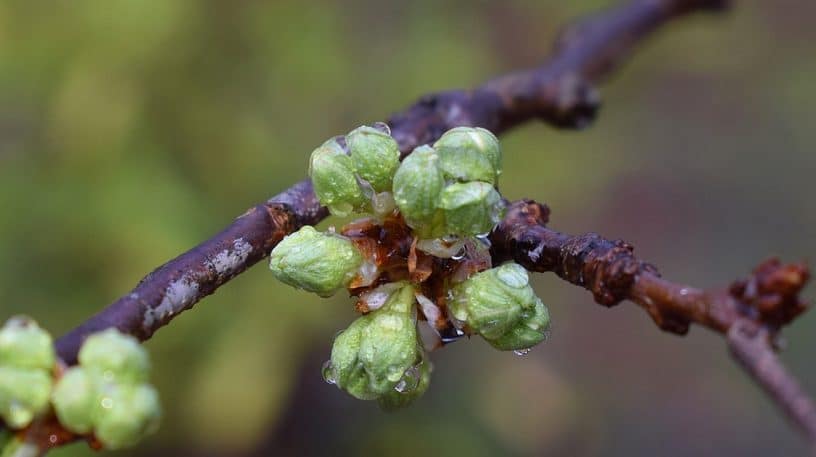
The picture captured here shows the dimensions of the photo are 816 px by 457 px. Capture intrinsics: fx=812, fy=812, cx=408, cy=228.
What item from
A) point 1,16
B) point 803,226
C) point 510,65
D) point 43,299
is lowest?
point 803,226

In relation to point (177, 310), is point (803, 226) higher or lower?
lower

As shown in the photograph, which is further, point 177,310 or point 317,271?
point 317,271

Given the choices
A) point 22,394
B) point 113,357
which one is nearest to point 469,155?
point 113,357

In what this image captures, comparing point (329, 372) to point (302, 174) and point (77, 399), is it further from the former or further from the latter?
point (302, 174)

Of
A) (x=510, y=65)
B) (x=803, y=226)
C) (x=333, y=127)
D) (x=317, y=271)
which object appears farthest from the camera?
(x=803, y=226)

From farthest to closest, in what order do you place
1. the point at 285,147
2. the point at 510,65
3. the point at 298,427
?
the point at 510,65, the point at 298,427, the point at 285,147

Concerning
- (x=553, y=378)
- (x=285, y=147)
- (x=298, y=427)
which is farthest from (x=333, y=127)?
(x=553, y=378)

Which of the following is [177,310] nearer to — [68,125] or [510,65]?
[68,125]
